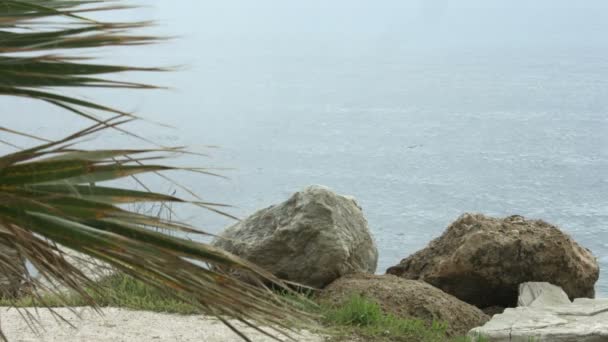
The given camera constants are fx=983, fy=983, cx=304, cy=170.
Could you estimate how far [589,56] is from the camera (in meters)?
9.45

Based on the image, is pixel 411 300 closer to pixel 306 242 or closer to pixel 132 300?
pixel 306 242

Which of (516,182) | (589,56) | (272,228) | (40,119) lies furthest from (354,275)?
(589,56)

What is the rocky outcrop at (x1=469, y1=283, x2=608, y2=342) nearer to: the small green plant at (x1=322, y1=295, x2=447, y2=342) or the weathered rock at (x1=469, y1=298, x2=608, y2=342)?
the weathered rock at (x1=469, y1=298, x2=608, y2=342)

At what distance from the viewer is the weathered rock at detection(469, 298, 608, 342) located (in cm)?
412

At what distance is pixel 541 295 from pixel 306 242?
121cm

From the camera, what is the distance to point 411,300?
458cm

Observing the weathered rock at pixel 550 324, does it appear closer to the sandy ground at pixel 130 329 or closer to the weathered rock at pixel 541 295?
→ the weathered rock at pixel 541 295

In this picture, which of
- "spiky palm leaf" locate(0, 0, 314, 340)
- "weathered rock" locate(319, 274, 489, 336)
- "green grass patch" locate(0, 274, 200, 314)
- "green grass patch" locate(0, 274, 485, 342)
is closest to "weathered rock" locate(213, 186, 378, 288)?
"weathered rock" locate(319, 274, 489, 336)

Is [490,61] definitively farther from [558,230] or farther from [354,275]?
[354,275]

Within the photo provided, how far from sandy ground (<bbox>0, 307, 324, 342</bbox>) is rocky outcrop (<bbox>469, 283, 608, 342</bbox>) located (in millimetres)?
798

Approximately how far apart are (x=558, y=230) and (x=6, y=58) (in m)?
4.22

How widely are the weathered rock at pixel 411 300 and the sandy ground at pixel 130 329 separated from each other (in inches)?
21.7

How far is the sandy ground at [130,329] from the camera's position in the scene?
4027 mm

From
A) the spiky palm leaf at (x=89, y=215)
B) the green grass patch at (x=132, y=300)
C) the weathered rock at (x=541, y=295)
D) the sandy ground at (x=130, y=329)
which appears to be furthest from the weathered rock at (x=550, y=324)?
the spiky palm leaf at (x=89, y=215)
